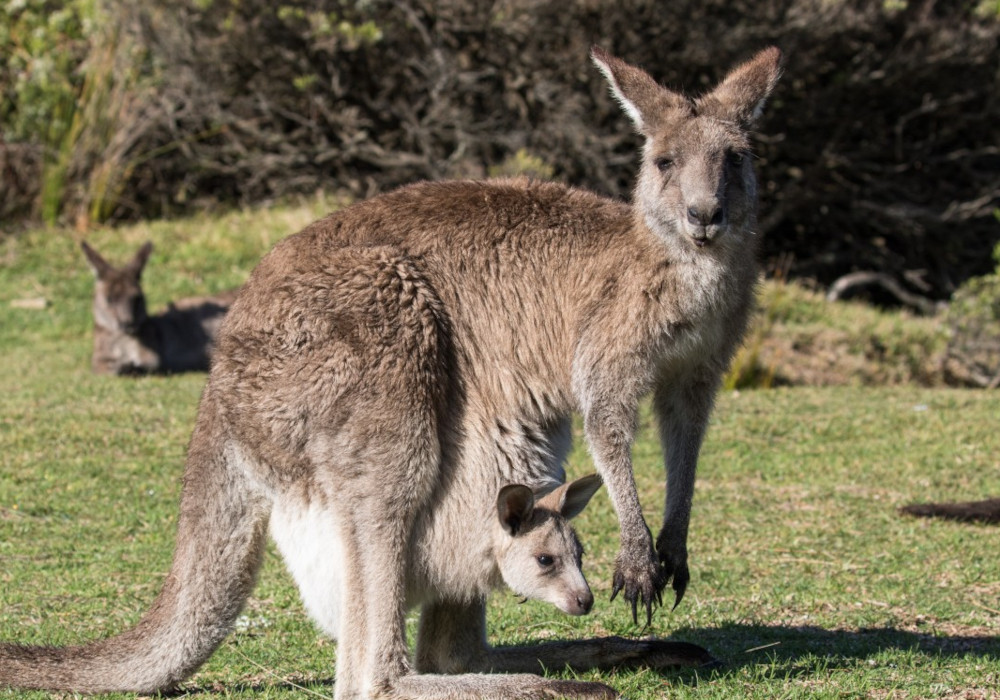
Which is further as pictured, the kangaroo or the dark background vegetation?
the dark background vegetation

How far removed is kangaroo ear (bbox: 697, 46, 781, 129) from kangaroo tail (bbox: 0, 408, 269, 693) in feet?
6.72

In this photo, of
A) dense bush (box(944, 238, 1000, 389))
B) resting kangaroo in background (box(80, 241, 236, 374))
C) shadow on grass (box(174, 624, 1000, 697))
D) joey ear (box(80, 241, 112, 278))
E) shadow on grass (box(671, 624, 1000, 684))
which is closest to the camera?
shadow on grass (box(174, 624, 1000, 697))

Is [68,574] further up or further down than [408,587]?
further down

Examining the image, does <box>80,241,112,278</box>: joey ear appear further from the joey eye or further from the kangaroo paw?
the kangaroo paw

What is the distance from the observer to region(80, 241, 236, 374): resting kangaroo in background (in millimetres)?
10766

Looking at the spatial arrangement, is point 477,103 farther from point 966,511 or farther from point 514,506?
point 514,506

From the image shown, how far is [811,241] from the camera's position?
1612 centimetres

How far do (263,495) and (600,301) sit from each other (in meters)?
1.32

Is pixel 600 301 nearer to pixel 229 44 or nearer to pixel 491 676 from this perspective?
pixel 491 676

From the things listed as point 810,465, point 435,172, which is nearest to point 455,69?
point 435,172

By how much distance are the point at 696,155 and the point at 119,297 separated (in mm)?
7915

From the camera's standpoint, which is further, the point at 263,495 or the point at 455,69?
the point at 455,69

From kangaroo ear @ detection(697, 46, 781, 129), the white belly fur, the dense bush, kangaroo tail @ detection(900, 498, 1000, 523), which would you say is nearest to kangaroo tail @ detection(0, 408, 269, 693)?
the white belly fur

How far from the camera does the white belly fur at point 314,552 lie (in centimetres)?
404
